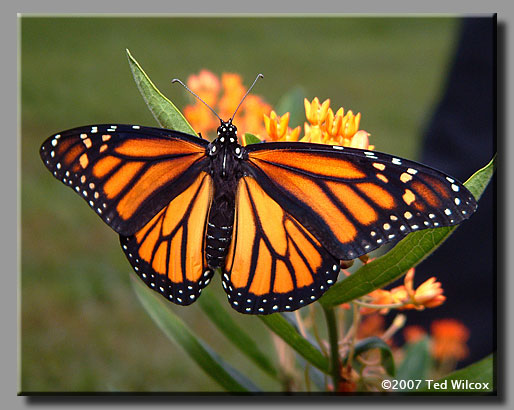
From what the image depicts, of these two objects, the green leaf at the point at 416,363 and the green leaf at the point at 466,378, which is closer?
the green leaf at the point at 466,378

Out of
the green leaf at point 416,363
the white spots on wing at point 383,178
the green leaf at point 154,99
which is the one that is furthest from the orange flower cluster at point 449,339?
the green leaf at point 154,99

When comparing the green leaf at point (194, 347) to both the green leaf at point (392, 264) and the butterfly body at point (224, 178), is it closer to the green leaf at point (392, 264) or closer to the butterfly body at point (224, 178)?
the butterfly body at point (224, 178)

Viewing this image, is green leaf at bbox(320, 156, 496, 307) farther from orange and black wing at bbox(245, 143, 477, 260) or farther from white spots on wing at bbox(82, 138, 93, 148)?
white spots on wing at bbox(82, 138, 93, 148)

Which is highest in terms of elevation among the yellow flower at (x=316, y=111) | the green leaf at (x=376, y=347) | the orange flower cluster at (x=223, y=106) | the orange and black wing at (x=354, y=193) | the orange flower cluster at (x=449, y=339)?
the orange flower cluster at (x=223, y=106)

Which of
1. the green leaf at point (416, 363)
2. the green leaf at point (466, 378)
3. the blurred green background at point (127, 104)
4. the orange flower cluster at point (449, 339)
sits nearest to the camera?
the green leaf at point (466, 378)

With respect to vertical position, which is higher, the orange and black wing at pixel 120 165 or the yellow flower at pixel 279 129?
the yellow flower at pixel 279 129

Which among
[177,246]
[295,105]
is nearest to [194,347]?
[177,246]
